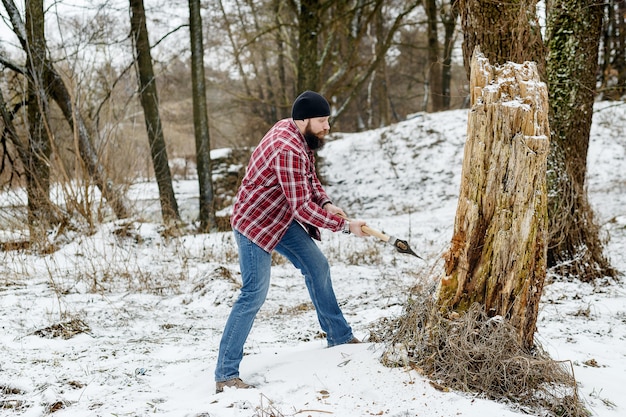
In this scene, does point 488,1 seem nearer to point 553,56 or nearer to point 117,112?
point 553,56

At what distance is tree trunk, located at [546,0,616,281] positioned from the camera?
531cm

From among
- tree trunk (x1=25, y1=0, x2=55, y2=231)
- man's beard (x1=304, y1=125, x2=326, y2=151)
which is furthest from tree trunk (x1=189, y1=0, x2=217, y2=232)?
man's beard (x1=304, y1=125, x2=326, y2=151)

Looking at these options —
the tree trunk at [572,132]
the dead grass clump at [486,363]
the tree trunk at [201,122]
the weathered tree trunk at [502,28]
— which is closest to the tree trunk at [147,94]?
the tree trunk at [201,122]

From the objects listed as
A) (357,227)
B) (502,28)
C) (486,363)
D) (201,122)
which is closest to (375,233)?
(357,227)

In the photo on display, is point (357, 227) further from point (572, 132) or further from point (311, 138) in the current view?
point (572, 132)

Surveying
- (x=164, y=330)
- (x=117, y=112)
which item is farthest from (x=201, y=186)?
(x=164, y=330)

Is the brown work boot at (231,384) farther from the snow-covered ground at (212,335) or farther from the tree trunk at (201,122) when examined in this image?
the tree trunk at (201,122)

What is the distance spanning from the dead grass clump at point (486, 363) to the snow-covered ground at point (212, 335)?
0.10m

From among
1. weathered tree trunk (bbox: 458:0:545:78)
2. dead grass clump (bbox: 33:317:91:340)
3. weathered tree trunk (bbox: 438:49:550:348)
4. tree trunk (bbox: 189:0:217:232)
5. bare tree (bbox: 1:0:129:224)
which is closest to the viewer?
weathered tree trunk (bbox: 438:49:550:348)

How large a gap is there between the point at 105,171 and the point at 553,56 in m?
5.82

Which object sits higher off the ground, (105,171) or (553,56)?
(553,56)

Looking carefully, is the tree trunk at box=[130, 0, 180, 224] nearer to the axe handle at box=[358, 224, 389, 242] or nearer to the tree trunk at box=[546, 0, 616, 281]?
the tree trunk at box=[546, 0, 616, 281]

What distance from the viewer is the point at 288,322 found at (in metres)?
4.73

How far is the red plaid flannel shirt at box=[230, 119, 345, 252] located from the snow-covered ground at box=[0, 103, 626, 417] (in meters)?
0.83
